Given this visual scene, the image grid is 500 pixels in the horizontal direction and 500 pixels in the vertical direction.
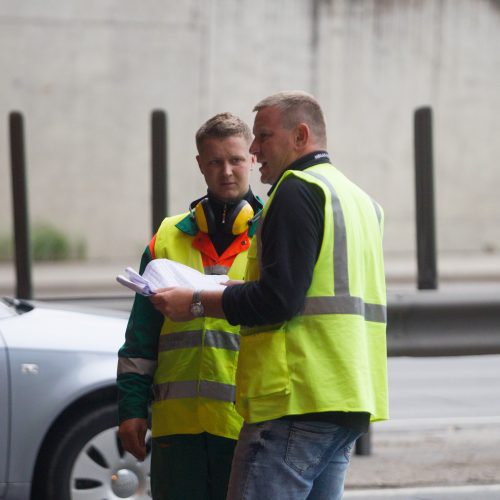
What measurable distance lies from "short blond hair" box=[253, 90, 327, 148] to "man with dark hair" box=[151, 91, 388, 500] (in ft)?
0.41

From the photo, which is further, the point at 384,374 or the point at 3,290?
the point at 3,290

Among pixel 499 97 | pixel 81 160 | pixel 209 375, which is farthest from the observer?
pixel 499 97

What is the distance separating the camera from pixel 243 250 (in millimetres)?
3859

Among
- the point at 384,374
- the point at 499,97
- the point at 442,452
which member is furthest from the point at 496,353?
the point at 499,97

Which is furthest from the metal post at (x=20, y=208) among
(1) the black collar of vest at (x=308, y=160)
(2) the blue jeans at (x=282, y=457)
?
(2) the blue jeans at (x=282, y=457)

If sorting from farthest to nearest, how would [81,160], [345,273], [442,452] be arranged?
[81,160]
[442,452]
[345,273]

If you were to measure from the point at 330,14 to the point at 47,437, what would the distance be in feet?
75.8

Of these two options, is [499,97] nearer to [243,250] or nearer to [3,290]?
[3,290]

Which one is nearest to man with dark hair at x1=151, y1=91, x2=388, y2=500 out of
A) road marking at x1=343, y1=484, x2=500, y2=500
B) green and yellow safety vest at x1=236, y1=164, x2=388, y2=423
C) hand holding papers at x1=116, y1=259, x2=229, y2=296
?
green and yellow safety vest at x1=236, y1=164, x2=388, y2=423

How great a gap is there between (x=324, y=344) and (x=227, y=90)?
A: 82.3 feet

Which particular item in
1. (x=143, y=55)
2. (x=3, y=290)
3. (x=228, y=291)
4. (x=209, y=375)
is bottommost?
(x=3, y=290)

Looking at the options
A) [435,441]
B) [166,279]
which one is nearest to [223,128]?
[166,279]

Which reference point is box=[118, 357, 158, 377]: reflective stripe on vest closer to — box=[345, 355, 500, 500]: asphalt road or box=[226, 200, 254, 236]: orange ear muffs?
box=[226, 200, 254, 236]: orange ear muffs

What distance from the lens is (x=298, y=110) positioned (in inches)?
126
